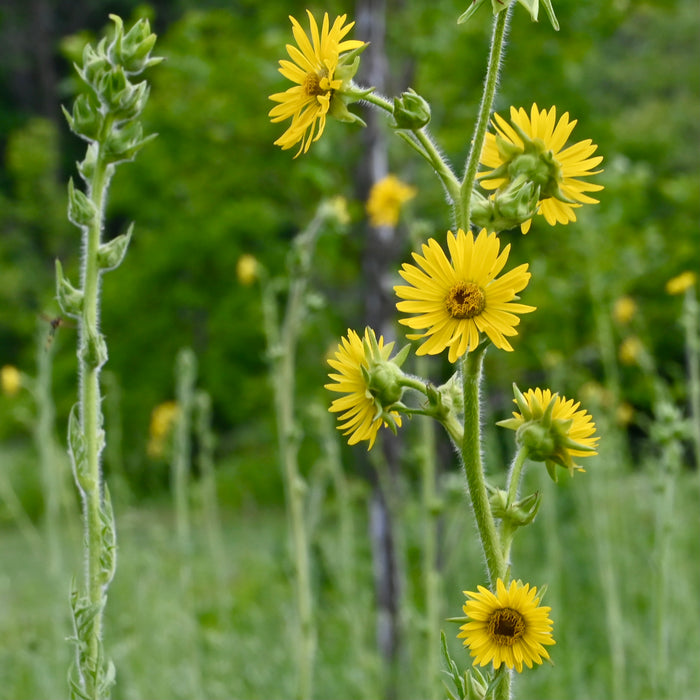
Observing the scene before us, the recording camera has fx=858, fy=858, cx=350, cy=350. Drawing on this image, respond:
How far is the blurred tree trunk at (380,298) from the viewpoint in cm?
428

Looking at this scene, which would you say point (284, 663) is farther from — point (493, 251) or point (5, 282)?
point (5, 282)

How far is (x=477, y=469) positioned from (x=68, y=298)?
0.60 m

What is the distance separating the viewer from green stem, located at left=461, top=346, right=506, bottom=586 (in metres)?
1.02

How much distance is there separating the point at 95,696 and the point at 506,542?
57 centimetres

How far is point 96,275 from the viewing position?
3.95 feet

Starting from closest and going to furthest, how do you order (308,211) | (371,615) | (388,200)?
1. (388,200)
2. (371,615)
3. (308,211)

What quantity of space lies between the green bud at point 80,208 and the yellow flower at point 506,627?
0.71 metres

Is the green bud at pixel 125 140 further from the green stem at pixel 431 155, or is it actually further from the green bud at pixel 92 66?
the green stem at pixel 431 155

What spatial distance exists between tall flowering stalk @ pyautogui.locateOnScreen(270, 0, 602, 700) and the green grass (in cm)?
115

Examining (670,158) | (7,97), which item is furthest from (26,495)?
(7,97)

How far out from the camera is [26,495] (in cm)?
1235

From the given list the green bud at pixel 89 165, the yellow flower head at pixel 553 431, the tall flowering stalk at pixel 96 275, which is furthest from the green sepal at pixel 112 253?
the yellow flower head at pixel 553 431

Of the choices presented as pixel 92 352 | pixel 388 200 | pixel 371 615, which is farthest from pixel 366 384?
pixel 371 615

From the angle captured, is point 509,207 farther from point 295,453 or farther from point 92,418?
point 295,453
